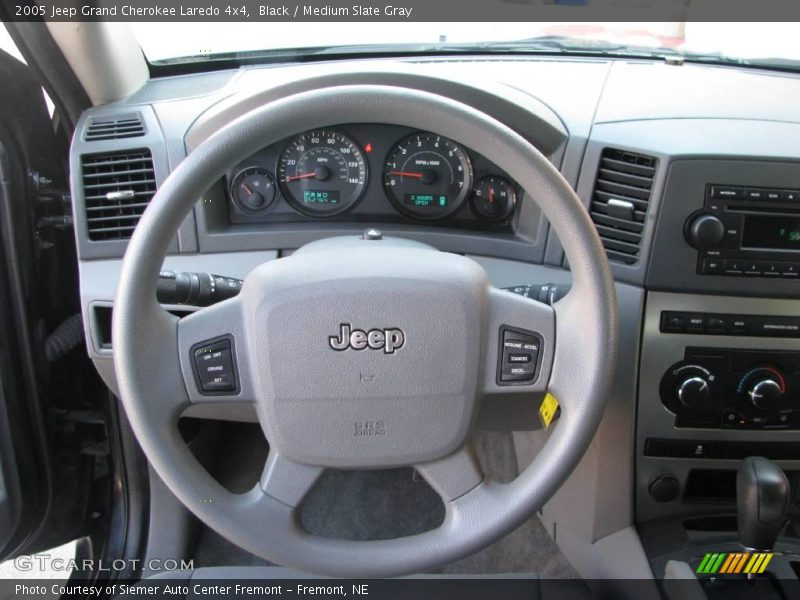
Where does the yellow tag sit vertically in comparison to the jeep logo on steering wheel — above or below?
below

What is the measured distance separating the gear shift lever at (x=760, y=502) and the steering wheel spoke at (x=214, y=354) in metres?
0.94

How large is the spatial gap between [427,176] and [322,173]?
0.74 feet

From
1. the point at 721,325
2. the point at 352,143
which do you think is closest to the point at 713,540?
the point at 721,325

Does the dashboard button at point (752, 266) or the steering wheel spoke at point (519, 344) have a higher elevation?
the dashboard button at point (752, 266)

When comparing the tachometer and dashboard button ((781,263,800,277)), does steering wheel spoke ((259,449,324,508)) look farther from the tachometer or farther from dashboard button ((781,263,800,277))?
dashboard button ((781,263,800,277))

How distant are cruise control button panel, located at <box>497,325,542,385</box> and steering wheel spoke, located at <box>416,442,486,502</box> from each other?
15 cm

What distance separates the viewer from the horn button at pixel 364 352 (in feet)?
3.43

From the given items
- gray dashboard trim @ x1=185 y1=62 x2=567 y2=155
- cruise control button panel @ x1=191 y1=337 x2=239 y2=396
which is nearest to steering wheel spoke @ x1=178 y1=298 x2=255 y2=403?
cruise control button panel @ x1=191 y1=337 x2=239 y2=396

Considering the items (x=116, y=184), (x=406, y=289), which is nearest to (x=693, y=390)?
(x=406, y=289)

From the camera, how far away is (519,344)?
1089 mm

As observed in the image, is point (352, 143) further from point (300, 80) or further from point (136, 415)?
point (136, 415)

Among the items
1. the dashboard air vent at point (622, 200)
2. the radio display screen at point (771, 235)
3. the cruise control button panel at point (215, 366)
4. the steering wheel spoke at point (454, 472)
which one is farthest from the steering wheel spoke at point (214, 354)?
the radio display screen at point (771, 235)

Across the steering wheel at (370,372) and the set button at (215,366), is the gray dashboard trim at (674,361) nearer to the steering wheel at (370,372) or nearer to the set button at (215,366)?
the steering wheel at (370,372)

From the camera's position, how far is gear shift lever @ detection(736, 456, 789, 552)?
131 centimetres
